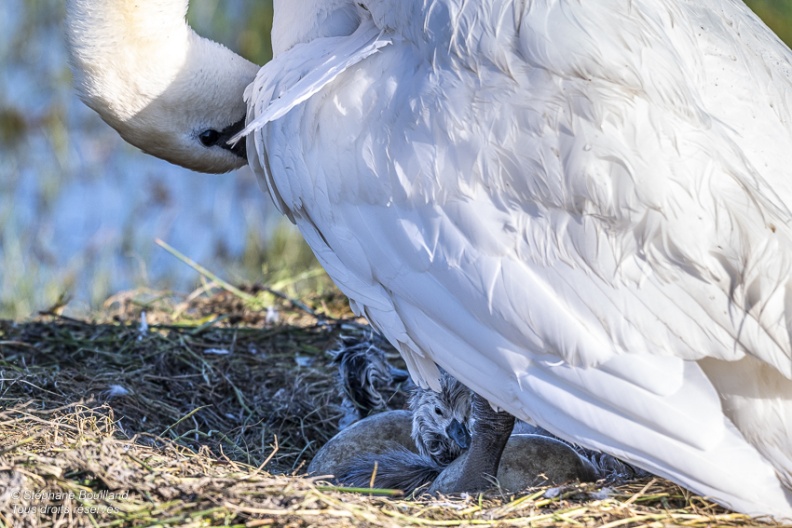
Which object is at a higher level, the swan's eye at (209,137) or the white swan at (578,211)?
the white swan at (578,211)

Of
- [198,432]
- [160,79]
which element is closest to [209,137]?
[160,79]

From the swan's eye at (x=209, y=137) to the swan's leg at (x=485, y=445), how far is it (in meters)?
1.34

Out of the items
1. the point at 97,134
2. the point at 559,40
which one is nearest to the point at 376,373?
the point at 559,40

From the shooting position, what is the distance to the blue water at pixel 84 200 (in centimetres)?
647

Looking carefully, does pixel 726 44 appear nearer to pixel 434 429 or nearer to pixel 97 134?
pixel 434 429

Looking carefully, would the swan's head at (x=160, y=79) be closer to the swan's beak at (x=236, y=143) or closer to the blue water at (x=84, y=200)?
the swan's beak at (x=236, y=143)

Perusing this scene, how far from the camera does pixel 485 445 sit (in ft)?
11.6

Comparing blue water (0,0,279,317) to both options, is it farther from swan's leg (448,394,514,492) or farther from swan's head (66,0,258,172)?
swan's leg (448,394,514,492)

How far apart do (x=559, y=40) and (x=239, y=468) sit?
1513 millimetres

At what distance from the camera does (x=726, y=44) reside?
3.21 m

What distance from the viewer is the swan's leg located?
350 cm

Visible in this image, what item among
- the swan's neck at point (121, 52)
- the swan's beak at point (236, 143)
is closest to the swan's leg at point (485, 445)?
the swan's beak at point (236, 143)

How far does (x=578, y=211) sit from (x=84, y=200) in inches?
200

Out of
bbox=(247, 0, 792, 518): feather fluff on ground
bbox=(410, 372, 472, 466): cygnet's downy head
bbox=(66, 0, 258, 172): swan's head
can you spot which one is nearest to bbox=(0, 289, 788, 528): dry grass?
bbox=(247, 0, 792, 518): feather fluff on ground
